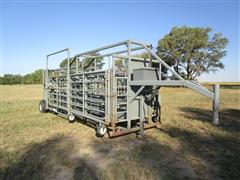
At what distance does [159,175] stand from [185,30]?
31.3 m

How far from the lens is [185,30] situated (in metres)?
30.6

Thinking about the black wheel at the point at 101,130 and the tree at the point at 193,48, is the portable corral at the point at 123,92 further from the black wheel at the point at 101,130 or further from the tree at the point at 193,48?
the tree at the point at 193,48

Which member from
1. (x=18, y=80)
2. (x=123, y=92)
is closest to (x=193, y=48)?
(x=123, y=92)

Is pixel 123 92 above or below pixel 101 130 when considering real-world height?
above

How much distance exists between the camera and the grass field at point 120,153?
9.86 feet

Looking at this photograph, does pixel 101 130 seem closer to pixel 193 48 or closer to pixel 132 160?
pixel 132 160

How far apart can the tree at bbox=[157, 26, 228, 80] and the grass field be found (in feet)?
87.0

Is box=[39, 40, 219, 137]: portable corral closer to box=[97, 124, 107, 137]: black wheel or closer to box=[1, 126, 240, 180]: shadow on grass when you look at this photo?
box=[97, 124, 107, 137]: black wheel

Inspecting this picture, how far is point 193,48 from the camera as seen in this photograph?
3038cm

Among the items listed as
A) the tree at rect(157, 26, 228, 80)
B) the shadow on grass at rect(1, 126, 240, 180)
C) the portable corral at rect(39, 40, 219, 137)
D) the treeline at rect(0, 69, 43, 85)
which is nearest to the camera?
the shadow on grass at rect(1, 126, 240, 180)

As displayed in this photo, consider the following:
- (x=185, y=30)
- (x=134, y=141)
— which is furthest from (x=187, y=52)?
(x=134, y=141)

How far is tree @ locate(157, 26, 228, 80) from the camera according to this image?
30094 millimetres

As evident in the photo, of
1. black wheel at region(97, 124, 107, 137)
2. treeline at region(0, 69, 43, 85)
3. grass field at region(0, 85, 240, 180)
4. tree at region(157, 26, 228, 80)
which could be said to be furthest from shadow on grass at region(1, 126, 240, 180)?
treeline at region(0, 69, 43, 85)

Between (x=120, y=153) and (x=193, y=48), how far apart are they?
30.0 meters
